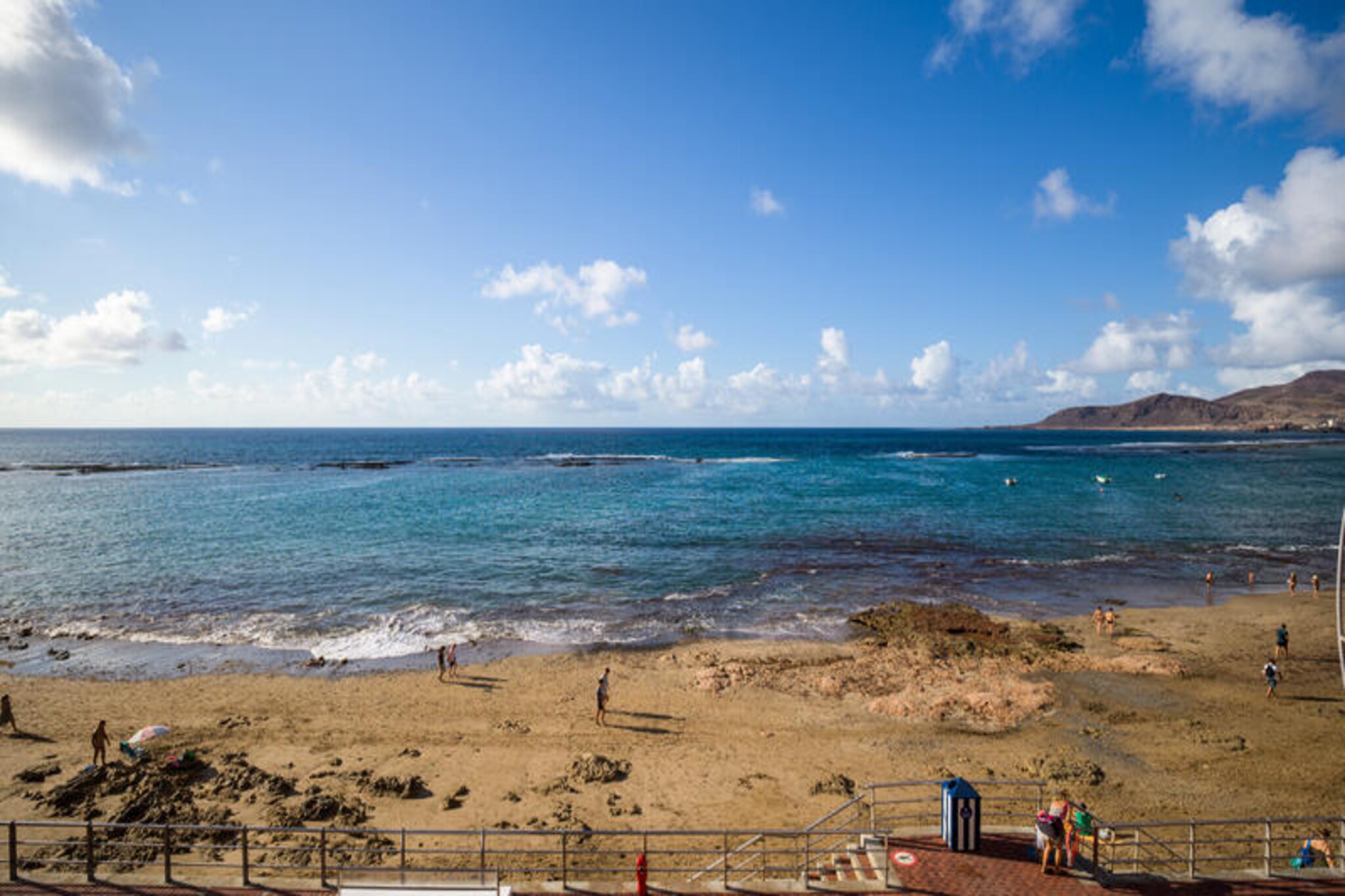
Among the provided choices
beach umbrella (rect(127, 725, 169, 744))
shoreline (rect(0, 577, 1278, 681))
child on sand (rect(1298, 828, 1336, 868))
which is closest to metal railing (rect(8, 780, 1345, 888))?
child on sand (rect(1298, 828, 1336, 868))

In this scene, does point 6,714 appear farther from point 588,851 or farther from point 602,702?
point 588,851

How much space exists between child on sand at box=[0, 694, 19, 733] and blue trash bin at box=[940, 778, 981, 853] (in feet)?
83.0

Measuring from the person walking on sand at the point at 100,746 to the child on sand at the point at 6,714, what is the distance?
3.72 metres

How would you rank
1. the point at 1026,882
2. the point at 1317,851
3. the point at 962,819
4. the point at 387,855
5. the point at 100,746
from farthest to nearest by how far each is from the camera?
1. the point at 100,746
2. the point at 387,855
3. the point at 1317,851
4. the point at 962,819
5. the point at 1026,882

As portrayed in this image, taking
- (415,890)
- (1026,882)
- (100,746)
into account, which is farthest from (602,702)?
(100,746)

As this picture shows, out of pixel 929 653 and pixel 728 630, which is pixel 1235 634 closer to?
pixel 929 653

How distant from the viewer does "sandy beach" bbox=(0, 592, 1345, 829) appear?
13.9 meters

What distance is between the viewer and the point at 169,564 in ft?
121

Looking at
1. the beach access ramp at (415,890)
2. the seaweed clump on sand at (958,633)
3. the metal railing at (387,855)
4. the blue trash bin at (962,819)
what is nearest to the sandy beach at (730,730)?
the seaweed clump on sand at (958,633)

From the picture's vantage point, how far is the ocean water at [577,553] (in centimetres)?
2714

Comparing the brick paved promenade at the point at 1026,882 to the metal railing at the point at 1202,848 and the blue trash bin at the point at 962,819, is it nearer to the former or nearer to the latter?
the blue trash bin at the point at 962,819

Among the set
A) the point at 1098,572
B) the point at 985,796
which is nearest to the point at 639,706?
the point at 985,796

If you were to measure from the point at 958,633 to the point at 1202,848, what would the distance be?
41.9 feet

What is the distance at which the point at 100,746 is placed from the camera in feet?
50.2
